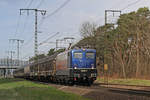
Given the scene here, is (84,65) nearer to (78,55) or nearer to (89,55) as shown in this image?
(78,55)

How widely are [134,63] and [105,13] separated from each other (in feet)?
33.8

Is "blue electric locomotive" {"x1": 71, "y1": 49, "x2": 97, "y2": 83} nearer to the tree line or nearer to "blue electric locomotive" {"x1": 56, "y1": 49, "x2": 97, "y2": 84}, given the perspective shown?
"blue electric locomotive" {"x1": 56, "y1": 49, "x2": 97, "y2": 84}

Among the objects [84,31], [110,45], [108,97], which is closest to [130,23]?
[110,45]

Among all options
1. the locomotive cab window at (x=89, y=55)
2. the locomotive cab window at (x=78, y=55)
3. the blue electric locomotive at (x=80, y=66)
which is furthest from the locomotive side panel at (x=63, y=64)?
the locomotive cab window at (x=89, y=55)

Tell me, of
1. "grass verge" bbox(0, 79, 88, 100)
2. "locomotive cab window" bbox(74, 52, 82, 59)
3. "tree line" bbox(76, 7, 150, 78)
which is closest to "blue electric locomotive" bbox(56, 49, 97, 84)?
"locomotive cab window" bbox(74, 52, 82, 59)

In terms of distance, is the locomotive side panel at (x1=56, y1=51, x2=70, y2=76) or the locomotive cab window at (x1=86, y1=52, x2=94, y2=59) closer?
the locomotive cab window at (x1=86, y1=52, x2=94, y2=59)

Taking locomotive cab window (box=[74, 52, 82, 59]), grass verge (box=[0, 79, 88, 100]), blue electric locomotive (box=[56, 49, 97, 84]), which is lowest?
grass verge (box=[0, 79, 88, 100])

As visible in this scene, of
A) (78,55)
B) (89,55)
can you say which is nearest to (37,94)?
(78,55)

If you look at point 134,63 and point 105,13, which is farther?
point 105,13

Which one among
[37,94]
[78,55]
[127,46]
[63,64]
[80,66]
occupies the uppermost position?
[127,46]

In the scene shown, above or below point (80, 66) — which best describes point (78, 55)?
above

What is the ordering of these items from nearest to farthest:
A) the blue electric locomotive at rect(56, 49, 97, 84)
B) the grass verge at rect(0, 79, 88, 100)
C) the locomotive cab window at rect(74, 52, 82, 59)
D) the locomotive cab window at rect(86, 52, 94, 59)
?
the grass verge at rect(0, 79, 88, 100)
the blue electric locomotive at rect(56, 49, 97, 84)
the locomotive cab window at rect(74, 52, 82, 59)
the locomotive cab window at rect(86, 52, 94, 59)

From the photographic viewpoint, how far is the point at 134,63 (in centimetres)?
4084

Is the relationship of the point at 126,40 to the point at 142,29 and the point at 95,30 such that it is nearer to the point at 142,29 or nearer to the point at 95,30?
the point at 142,29
